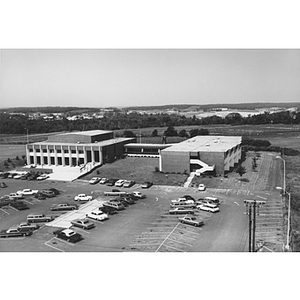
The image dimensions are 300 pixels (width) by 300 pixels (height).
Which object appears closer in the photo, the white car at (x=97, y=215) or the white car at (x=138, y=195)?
the white car at (x=97, y=215)

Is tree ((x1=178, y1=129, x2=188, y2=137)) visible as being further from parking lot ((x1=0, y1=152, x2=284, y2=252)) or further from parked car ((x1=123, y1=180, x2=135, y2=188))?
parking lot ((x1=0, y1=152, x2=284, y2=252))

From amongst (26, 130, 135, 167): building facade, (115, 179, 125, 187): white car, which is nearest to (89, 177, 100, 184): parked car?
(115, 179, 125, 187): white car

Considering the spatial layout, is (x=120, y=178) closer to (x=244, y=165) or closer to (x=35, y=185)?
(x=35, y=185)

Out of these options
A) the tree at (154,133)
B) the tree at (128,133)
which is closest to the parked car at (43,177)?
the tree at (128,133)

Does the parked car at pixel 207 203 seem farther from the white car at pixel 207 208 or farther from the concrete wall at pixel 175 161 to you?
the concrete wall at pixel 175 161

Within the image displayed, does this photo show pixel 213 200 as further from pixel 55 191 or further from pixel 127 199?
pixel 55 191

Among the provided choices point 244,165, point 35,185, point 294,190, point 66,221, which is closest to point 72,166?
point 35,185

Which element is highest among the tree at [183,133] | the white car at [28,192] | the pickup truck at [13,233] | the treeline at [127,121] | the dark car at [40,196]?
the treeline at [127,121]
